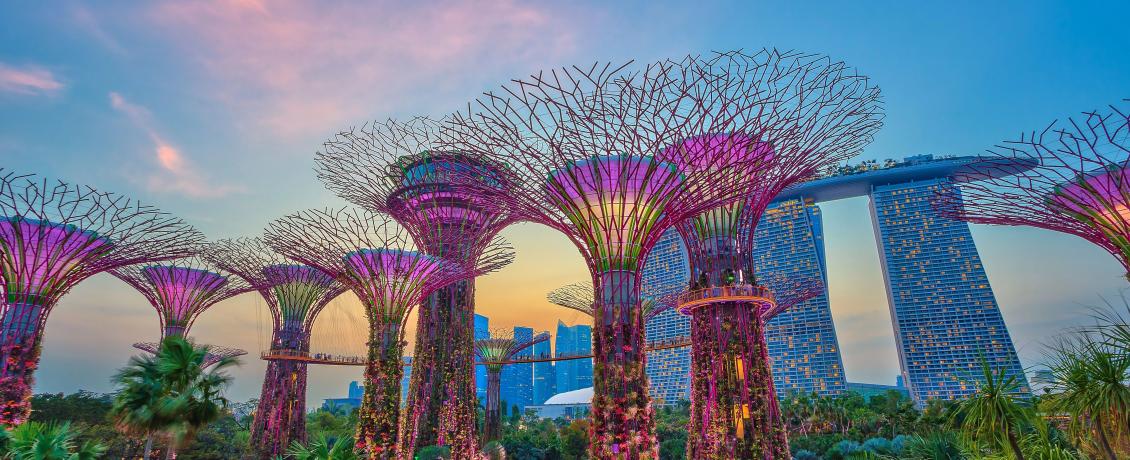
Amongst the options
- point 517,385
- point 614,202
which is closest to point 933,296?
point 614,202

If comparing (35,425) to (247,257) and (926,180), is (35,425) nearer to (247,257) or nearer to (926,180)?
(247,257)

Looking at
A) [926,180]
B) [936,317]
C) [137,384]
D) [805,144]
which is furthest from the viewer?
[926,180]

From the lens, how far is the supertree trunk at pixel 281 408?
29.5 meters

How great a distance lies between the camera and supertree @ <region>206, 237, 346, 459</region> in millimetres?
29547

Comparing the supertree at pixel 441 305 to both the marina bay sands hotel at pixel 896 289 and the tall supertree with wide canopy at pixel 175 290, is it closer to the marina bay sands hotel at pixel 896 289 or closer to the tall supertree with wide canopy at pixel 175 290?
the tall supertree with wide canopy at pixel 175 290

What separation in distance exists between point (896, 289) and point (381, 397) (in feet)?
261

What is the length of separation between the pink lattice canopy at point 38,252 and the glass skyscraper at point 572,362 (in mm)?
157132

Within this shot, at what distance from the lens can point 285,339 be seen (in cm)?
3083

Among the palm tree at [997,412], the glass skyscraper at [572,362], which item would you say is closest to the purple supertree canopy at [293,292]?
the palm tree at [997,412]

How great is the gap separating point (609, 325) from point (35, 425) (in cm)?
1423

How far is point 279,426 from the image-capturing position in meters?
29.8

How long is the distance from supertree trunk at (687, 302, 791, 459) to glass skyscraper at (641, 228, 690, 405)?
58332mm

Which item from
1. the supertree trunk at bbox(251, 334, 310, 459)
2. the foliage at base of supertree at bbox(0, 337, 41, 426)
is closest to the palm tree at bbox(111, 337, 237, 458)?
the foliage at base of supertree at bbox(0, 337, 41, 426)

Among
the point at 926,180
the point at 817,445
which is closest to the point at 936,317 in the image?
the point at 926,180
